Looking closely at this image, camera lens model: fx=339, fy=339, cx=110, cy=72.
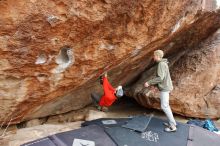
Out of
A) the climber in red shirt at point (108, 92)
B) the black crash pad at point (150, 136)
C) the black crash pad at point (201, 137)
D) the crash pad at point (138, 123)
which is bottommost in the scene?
the black crash pad at point (201, 137)

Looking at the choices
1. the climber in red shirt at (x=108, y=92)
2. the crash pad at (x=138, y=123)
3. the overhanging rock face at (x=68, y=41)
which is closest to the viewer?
the overhanging rock face at (x=68, y=41)

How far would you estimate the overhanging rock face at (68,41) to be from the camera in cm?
446

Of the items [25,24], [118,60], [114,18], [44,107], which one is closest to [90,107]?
[44,107]

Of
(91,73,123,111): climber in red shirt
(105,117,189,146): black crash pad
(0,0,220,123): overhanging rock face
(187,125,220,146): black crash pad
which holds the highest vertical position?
(0,0,220,123): overhanging rock face

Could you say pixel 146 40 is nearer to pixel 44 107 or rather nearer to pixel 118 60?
pixel 118 60

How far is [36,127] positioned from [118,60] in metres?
1.98

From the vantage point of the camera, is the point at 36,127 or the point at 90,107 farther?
the point at 90,107

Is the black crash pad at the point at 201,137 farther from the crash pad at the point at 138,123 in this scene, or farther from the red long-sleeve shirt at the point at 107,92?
the red long-sleeve shirt at the point at 107,92

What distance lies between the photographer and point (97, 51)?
5.49 metres

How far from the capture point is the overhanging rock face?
4465 millimetres

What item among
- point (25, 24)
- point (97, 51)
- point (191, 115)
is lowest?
point (191, 115)

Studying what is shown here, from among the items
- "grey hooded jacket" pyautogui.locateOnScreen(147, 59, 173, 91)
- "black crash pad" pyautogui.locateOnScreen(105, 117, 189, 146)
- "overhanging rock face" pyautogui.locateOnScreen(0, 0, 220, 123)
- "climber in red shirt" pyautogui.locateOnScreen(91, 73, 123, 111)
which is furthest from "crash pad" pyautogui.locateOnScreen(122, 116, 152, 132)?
"overhanging rock face" pyautogui.locateOnScreen(0, 0, 220, 123)

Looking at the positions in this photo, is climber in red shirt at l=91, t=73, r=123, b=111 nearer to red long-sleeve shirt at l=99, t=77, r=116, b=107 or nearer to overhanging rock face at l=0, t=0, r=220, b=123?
red long-sleeve shirt at l=99, t=77, r=116, b=107

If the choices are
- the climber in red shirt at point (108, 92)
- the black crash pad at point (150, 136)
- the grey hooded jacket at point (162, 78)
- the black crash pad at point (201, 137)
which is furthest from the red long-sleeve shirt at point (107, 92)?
the black crash pad at point (201, 137)
